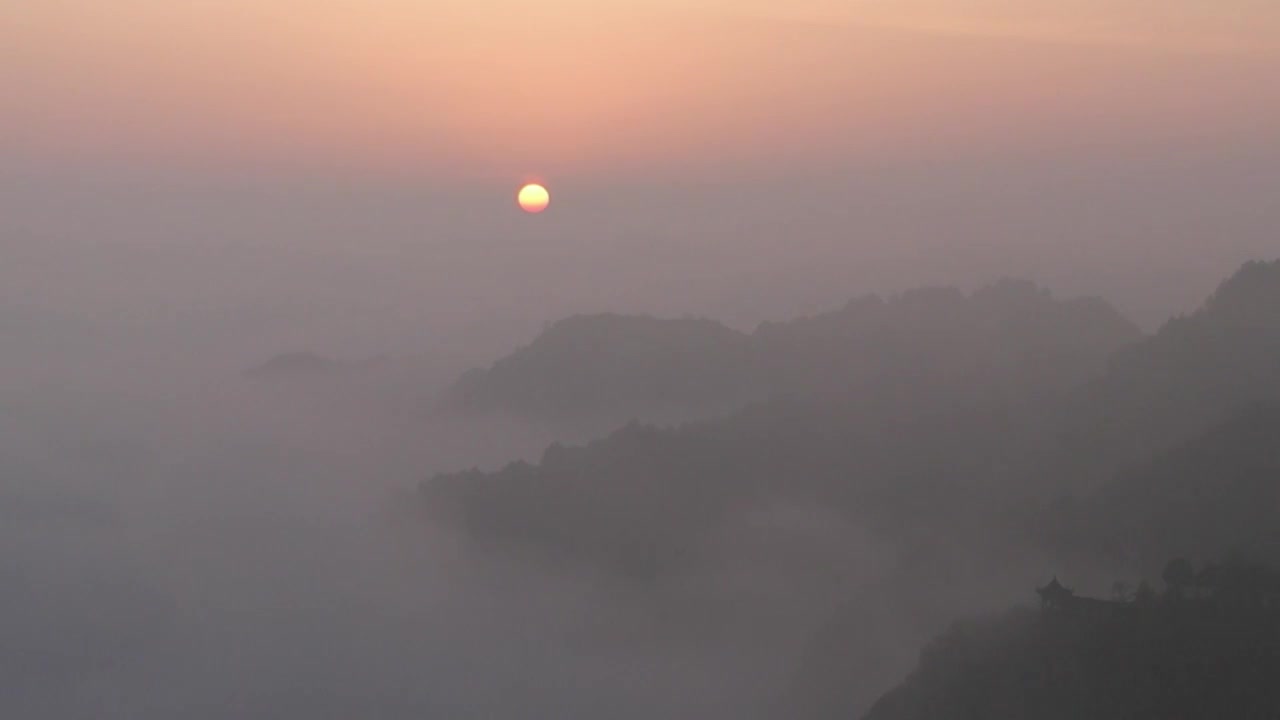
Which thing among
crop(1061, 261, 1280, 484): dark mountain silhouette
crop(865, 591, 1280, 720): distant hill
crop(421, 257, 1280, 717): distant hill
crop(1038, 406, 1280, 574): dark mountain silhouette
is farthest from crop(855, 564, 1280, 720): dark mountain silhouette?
crop(1061, 261, 1280, 484): dark mountain silhouette

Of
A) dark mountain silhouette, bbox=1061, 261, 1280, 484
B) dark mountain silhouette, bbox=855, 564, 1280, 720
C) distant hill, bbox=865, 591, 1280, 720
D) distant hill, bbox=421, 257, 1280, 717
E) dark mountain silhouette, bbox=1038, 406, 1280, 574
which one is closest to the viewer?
distant hill, bbox=865, 591, 1280, 720

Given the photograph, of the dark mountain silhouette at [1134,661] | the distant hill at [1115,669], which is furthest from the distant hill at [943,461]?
the distant hill at [1115,669]

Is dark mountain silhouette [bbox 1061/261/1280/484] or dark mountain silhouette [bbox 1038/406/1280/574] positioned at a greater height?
dark mountain silhouette [bbox 1061/261/1280/484]

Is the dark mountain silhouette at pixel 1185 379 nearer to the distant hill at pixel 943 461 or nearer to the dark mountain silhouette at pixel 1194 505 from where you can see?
the distant hill at pixel 943 461

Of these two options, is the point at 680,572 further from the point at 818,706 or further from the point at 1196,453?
the point at 1196,453

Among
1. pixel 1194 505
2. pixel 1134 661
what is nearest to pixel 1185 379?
pixel 1194 505

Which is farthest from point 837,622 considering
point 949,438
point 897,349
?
point 897,349

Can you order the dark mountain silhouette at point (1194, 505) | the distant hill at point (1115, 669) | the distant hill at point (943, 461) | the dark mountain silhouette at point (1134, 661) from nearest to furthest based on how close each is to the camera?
the distant hill at point (1115, 669) < the dark mountain silhouette at point (1134, 661) < the dark mountain silhouette at point (1194, 505) < the distant hill at point (943, 461)

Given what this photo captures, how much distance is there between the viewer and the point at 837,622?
367ft

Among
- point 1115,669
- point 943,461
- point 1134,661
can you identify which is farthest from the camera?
point 943,461

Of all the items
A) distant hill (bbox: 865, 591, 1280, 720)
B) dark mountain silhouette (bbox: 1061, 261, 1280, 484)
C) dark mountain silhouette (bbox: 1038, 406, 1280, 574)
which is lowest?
distant hill (bbox: 865, 591, 1280, 720)

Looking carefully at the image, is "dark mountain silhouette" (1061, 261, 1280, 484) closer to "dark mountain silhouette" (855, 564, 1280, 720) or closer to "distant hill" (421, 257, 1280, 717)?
"distant hill" (421, 257, 1280, 717)

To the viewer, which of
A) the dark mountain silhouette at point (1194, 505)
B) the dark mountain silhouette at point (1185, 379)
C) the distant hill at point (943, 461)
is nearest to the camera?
the dark mountain silhouette at point (1194, 505)

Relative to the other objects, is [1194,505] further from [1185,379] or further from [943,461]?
[943,461]
